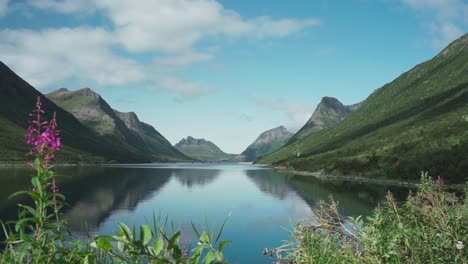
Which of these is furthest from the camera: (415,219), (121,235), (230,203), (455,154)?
(455,154)

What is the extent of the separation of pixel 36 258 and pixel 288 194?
11208 centimetres

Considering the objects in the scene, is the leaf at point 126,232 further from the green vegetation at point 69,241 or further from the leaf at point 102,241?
the leaf at point 102,241

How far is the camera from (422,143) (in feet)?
547

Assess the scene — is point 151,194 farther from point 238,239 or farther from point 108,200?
point 238,239

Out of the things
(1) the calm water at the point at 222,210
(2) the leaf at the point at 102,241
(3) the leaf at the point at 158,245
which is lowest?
(1) the calm water at the point at 222,210

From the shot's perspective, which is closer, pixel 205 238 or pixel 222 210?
pixel 205 238

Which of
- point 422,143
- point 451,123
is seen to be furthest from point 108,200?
point 451,123

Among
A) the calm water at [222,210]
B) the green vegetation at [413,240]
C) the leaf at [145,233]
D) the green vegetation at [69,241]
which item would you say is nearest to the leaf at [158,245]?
the green vegetation at [69,241]

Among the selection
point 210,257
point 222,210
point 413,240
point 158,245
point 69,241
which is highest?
point 158,245

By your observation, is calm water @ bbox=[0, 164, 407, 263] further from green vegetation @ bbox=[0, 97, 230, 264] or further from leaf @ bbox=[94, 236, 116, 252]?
leaf @ bbox=[94, 236, 116, 252]

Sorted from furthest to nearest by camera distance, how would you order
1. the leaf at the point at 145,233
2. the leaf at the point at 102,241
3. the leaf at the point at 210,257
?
1. the leaf at the point at 210,257
2. the leaf at the point at 145,233
3. the leaf at the point at 102,241

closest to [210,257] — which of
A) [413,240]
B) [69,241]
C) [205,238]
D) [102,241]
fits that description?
[205,238]

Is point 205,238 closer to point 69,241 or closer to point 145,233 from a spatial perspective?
point 145,233

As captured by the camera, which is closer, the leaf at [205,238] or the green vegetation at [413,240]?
the leaf at [205,238]
